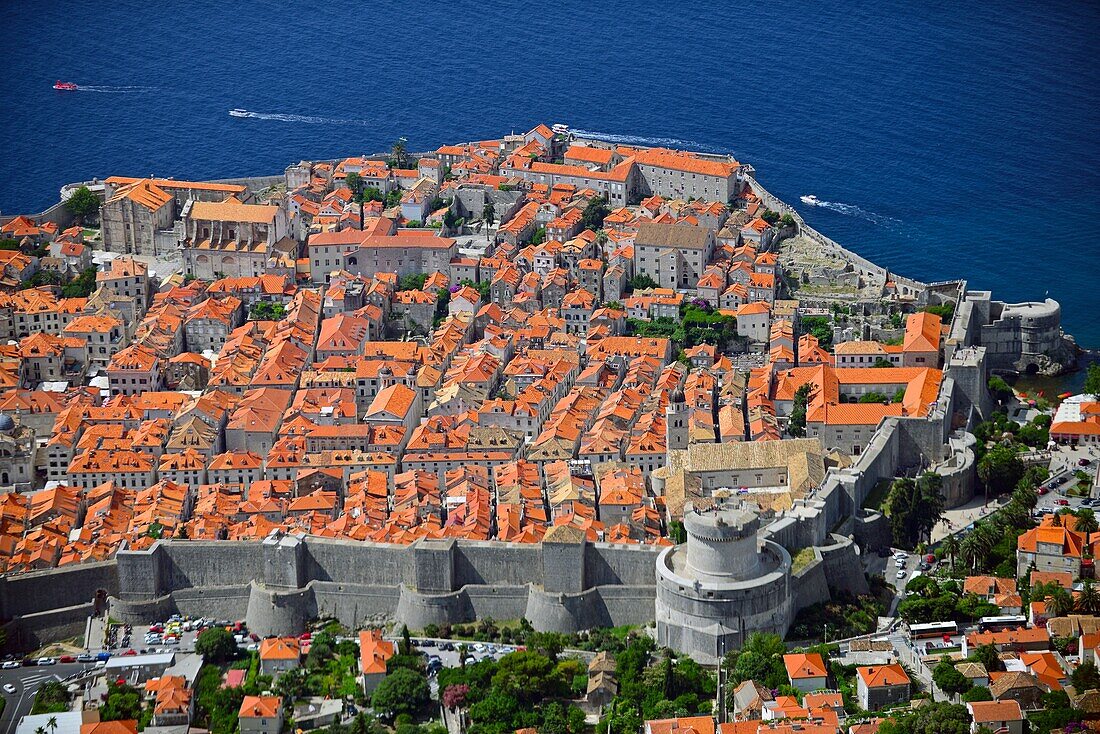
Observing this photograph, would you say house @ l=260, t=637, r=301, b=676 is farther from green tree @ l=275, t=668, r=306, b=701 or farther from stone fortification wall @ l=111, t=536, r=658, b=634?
stone fortification wall @ l=111, t=536, r=658, b=634

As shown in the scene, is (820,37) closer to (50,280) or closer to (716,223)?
(716,223)

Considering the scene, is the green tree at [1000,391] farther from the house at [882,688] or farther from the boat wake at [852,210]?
the house at [882,688]

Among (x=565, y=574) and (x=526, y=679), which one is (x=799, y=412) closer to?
(x=565, y=574)

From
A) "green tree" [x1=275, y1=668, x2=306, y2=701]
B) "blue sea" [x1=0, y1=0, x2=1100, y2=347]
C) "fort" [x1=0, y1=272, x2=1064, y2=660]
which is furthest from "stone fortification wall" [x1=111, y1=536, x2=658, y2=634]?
"blue sea" [x1=0, y1=0, x2=1100, y2=347]

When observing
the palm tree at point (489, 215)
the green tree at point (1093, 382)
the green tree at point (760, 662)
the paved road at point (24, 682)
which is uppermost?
the palm tree at point (489, 215)

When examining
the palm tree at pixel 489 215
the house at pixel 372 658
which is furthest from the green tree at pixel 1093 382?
the house at pixel 372 658

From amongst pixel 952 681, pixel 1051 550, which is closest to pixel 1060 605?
pixel 1051 550

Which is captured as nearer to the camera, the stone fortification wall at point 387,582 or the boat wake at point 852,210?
the stone fortification wall at point 387,582
